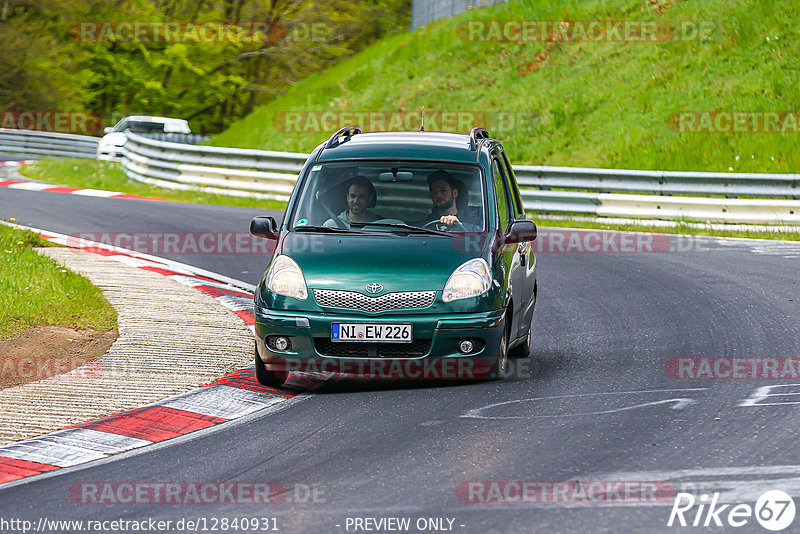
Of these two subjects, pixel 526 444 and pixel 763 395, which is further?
pixel 763 395

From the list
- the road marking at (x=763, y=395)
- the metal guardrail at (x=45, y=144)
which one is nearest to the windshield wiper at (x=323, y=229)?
the road marking at (x=763, y=395)

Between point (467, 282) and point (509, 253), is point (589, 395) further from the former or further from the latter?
point (509, 253)

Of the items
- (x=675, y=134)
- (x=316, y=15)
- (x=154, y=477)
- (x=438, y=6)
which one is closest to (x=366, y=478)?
(x=154, y=477)

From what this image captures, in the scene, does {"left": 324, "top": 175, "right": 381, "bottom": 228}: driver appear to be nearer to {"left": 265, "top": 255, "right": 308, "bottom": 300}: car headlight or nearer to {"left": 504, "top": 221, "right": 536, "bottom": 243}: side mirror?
{"left": 265, "top": 255, "right": 308, "bottom": 300}: car headlight

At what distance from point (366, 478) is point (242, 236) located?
11586 millimetres

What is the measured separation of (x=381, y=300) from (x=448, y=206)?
1309 mm

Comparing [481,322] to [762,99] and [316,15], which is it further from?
[316,15]

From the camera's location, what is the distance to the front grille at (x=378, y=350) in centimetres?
768

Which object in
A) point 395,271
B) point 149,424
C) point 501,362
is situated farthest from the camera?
point 501,362

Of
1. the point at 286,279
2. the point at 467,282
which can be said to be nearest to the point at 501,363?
the point at 467,282

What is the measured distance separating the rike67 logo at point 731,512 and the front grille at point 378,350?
106 inches

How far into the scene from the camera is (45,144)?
3809 cm

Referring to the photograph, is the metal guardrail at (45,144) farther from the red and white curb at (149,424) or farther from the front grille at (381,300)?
the front grille at (381,300)

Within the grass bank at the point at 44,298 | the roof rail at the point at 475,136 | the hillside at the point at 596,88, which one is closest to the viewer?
the roof rail at the point at 475,136
